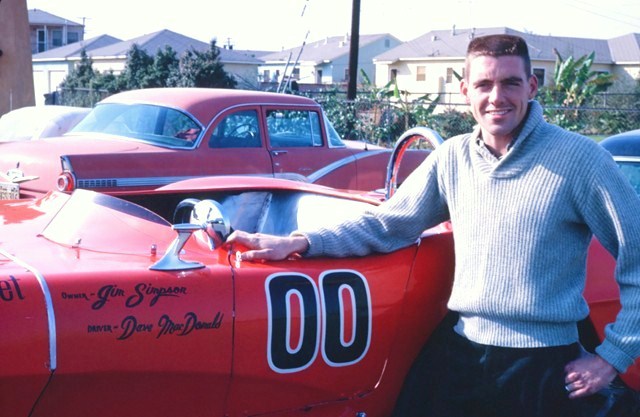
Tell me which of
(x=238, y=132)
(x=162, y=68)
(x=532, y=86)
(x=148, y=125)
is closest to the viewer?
(x=532, y=86)

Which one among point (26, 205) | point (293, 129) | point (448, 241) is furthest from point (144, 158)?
point (448, 241)

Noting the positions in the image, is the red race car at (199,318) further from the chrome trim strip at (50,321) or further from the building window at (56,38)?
the building window at (56,38)

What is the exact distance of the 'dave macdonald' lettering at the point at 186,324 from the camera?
229 centimetres

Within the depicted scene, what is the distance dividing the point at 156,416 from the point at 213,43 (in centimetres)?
2392

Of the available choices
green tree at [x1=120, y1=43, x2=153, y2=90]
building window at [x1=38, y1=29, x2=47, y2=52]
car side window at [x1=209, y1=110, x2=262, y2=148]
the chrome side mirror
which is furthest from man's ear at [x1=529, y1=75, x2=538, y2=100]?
building window at [x1=38, y1=29, x2=47, y2=52]

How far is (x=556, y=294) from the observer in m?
2.48

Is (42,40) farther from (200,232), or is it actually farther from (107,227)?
(200,232)

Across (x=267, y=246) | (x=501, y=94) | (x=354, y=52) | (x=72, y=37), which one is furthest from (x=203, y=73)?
(x=72, y=37)

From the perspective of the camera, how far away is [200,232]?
2.79m

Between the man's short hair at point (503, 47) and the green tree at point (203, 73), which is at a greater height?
the man's short hair at point (503, 47)

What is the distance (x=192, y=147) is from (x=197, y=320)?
5.59 meters

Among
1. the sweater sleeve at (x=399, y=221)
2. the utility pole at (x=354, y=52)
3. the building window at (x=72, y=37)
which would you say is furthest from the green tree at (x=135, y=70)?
the building window at (x=72, y=37)

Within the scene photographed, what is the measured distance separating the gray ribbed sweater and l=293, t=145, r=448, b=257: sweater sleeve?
146 mm

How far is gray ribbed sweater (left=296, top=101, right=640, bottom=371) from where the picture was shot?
238 centimetres
